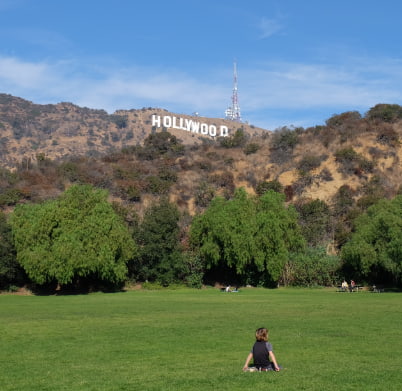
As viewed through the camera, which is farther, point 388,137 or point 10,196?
point 388,137

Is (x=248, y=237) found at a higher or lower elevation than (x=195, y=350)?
higher

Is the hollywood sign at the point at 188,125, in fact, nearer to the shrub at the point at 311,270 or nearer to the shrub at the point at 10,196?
the shrub at the point at 10,196

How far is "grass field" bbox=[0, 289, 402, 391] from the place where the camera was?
12.9 metres

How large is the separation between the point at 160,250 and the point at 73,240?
1121 cm

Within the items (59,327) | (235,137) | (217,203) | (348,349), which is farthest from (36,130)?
(348,349)

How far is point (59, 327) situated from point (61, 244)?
88.9ft

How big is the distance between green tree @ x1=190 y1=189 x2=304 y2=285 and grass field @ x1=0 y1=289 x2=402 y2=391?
26.8 metres

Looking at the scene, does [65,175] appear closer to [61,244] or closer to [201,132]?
[61,244]

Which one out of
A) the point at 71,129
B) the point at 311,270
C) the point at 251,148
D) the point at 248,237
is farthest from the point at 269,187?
the point at 71,129

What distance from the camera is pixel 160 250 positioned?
59719 millimetres

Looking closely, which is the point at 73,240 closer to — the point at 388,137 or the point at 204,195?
the point at 204,195

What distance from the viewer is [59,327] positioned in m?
24.4

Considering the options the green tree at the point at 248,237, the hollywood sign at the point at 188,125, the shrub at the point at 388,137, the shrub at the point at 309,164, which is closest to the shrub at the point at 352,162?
the shrub at the point at 309,164

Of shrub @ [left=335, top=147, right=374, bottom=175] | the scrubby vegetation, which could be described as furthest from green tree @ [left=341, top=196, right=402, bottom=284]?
shrub @ [left=335, top=147, right=374, bottom=175]
